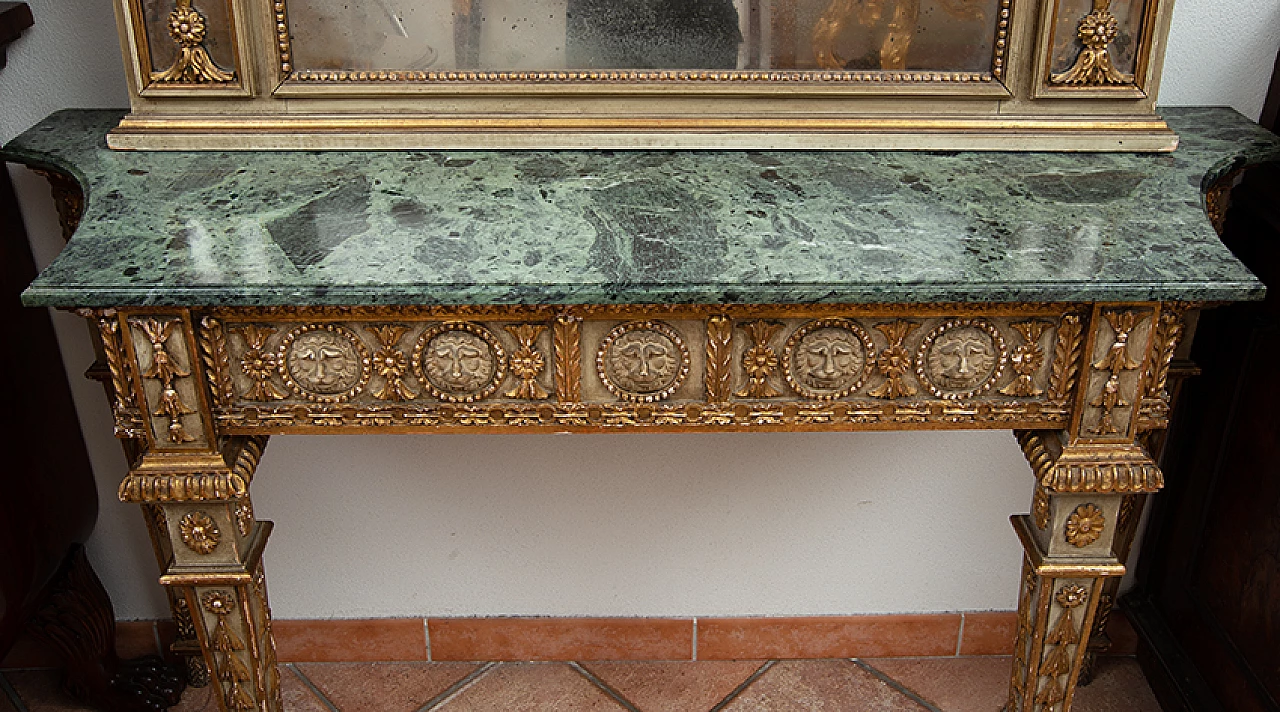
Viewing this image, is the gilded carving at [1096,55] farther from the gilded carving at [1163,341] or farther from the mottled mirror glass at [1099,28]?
the gilded carving at [1163,341]

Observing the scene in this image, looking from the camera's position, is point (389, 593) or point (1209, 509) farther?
point (389, 593)

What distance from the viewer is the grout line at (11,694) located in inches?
85.6

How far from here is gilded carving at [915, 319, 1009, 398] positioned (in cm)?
134

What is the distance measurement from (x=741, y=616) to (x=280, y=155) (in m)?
1.32

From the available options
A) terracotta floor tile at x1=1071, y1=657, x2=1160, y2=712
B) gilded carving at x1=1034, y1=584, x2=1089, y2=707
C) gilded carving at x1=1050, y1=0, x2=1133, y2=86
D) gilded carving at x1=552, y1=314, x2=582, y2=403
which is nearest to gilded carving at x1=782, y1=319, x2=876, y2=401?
gilded carving at x1=552, y1=314, x2=582, y2=403

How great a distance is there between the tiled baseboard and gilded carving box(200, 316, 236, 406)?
3.39ft

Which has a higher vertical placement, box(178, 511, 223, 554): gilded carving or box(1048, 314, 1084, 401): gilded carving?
box(1048, 314, 1084, 401): gilded carving

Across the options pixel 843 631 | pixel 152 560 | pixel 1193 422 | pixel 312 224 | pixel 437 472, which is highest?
pixel 312 224

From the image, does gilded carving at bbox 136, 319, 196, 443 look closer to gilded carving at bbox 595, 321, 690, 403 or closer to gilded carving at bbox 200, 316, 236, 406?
gilded carving at bbox 200, 316, 236, 406

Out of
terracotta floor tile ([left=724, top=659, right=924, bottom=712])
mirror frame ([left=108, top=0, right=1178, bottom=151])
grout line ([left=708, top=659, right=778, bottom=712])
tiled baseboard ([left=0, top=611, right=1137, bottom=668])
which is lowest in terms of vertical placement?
grout line ([left=708, top=659, right=778, bottom=712])

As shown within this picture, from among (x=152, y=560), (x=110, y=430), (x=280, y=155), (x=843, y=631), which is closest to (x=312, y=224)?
(x=280, y=155)

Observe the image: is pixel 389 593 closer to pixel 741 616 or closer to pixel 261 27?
pixel 741 616

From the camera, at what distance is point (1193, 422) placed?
6.61 feet

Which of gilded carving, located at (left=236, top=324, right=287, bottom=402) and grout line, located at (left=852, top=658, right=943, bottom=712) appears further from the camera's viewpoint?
grout line, located at (left=852, top=658, right=943, bottom=712)
